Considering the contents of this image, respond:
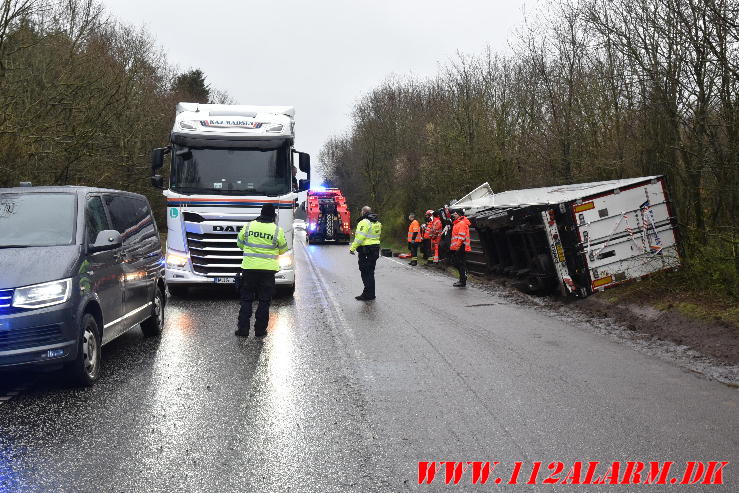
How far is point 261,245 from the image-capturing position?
9.59m

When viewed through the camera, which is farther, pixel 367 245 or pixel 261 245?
pixel 367 245

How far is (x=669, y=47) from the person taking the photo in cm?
1245

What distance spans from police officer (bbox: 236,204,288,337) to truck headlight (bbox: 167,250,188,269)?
11.9 ft

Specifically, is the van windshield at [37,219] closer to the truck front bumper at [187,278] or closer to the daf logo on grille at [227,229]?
the daf logo on grille at [227,229]

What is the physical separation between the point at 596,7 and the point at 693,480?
13612 mm

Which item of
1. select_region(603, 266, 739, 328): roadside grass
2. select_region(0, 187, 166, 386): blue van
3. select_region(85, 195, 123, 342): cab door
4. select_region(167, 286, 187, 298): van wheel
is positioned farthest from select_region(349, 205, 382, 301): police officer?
select_region(85, 195, 123, 342): cab door

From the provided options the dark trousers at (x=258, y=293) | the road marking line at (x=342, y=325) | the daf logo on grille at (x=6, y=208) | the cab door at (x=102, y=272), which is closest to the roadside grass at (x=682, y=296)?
the road marking line at (x=342, y=325)

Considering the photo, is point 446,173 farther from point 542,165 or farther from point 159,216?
point 159,216

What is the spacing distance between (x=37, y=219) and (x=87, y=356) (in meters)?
1.50

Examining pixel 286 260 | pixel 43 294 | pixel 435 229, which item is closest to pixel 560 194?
pixel 286 260

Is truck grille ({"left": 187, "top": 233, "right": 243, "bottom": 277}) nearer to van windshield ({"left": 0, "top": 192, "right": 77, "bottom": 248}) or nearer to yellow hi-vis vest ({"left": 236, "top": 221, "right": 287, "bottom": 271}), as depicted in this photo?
yellow hi-vis vest ({"left": 236, "top": 221, "right": 287, "bottom": 271})

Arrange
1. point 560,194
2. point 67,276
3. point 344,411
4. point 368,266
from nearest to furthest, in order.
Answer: point 344,411 < point 67,276 < point 368,266 < point 560,194

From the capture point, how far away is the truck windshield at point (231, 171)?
13.0 m

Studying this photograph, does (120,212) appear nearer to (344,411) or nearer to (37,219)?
(37,219)
